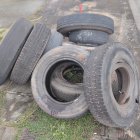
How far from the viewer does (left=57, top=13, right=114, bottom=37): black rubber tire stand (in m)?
Result: 6.16

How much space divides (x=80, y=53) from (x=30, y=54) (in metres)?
0.86

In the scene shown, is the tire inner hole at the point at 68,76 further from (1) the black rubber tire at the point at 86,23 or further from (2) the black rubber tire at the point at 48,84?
(1) the black rubber tire at the point at 86,23

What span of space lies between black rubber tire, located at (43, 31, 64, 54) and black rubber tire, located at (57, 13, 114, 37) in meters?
0.27

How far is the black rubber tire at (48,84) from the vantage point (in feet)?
15.9

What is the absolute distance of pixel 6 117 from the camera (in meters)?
5.23

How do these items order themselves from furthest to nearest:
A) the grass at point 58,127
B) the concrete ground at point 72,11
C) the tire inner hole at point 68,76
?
the concrete ground at point 72,11 < the tire inner hole at point 68,76 < the grass at point 58,127

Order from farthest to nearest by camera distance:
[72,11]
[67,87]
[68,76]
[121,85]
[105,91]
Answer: [72,11], [68,76], [121,85], [67,87], [105,91]

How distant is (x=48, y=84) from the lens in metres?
5.46

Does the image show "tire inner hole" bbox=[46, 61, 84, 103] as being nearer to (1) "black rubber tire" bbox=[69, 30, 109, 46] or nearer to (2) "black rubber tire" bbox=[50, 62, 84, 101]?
Answer: (2) "black rubber tire" bbox=[50, 62, 84, 101]

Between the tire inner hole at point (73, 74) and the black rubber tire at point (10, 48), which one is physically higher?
the black rubber tire at point (10, 48)

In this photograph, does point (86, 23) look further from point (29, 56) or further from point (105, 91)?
point (105, 91)

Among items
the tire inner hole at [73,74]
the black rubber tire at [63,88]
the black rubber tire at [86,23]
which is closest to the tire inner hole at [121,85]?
the black rubber tire at [63,88]

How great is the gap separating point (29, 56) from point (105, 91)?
A: 1.62m

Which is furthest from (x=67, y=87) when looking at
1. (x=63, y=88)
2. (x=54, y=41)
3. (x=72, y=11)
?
(x=72, y=11)
